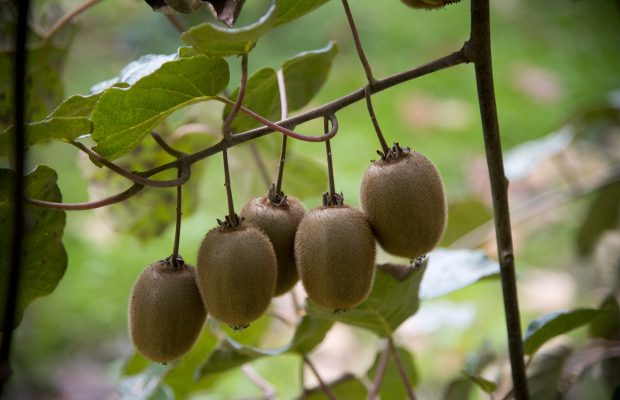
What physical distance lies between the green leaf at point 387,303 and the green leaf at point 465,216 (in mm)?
500

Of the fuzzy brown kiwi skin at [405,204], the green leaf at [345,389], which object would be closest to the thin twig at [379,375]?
the green leaf at [345,389]

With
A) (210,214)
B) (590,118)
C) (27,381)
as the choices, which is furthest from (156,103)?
(210,214)

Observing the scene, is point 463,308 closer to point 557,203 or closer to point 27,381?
point 557,203

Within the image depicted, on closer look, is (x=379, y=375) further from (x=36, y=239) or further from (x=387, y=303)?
(x=36, y=239)

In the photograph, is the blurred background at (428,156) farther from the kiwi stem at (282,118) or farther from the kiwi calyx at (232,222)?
the kiwi calyx at (232,222)

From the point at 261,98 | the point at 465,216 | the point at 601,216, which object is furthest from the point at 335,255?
the point at 601,216

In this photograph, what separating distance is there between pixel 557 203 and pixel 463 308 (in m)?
0.29

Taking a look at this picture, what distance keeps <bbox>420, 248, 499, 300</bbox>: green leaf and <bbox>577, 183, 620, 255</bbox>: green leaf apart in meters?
0.57

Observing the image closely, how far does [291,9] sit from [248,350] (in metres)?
0.39

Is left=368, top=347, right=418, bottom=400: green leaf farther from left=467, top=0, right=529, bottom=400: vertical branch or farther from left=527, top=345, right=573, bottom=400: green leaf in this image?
left=467, top=0, right=529, bottom=400: vertical branch

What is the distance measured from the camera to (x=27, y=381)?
6.46 feet

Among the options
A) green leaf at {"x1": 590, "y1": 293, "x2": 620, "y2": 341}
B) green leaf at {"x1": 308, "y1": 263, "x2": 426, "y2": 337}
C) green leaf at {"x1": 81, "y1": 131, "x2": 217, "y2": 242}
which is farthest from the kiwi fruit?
green leaf at {"x1": 590, "y1": 293, "x2": 620, "y2": 341}

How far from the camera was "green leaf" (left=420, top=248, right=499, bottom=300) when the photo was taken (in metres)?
0.88

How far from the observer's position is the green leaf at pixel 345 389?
0.95 m
